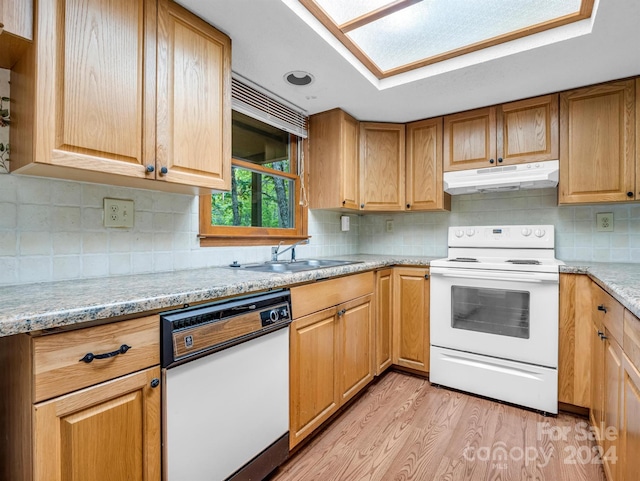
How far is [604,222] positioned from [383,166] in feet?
5.15

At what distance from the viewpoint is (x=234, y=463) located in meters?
1.22

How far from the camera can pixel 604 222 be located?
2.23 meters

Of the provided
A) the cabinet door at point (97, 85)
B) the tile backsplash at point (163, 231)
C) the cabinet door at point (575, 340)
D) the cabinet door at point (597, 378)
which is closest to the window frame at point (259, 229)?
the tile backsplash at point (163, 231)

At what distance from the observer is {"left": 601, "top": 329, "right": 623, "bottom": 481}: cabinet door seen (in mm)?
1138

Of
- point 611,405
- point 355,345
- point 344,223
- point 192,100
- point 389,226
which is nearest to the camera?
point 611,405

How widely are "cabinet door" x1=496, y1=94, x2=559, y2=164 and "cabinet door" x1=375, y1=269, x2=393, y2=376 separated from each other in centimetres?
117

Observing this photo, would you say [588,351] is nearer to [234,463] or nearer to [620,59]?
[620,59]

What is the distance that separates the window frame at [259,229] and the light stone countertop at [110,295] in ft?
1.14

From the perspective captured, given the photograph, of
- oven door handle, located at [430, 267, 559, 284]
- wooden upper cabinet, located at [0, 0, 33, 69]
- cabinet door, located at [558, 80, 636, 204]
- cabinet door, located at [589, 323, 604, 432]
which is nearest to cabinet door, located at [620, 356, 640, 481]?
cabinet door, located at [589, 323, 604, 432]

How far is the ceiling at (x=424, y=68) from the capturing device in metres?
1.41

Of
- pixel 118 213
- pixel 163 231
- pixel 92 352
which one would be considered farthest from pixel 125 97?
pixel 92 352

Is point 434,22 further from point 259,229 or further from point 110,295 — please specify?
point 110,295

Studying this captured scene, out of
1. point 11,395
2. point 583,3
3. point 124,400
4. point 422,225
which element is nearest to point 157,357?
point 124,400

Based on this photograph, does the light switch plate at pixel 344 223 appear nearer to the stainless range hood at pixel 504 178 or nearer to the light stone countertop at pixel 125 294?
the stainless range hood at pixel 504 178
